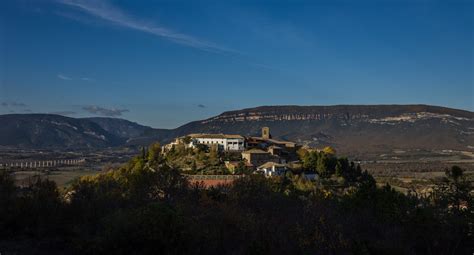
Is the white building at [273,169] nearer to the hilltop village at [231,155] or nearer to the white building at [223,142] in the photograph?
the hilltop village at [231,155]

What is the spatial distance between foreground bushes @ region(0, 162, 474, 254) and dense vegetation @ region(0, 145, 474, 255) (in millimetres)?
39

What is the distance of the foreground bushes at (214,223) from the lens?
1538cm

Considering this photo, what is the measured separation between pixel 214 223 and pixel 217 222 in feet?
0.57

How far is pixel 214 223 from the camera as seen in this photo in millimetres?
18828

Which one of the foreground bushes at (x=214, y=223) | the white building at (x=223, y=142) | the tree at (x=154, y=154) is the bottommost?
the foreground bushes at (x=214, y=223)

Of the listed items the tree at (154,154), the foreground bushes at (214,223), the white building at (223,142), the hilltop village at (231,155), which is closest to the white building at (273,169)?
the hilltop village at (231,155)

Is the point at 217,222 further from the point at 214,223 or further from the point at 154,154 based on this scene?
the point at 154,154

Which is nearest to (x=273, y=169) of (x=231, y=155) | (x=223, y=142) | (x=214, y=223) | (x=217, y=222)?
(x=231, y=155)

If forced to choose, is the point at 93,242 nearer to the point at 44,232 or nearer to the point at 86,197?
the point at 44,232

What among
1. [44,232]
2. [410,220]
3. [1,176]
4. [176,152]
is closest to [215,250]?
[44,232]

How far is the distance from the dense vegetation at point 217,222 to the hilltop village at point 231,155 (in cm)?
2721

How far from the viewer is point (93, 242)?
15672 millimetres

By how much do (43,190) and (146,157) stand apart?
4445 cm

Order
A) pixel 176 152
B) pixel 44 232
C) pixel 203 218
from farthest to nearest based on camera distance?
pixel 176 152 < pixel 203 218 < pixel 44 232
